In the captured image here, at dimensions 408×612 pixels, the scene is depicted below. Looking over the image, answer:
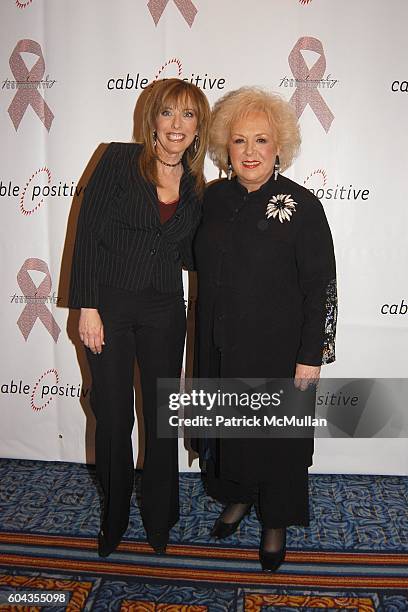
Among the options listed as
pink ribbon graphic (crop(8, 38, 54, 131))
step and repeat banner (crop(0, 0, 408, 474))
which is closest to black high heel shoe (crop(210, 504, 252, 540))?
step and repeat banner (crop(0, 0, 408, 474))

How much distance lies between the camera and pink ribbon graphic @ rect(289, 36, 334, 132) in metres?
2.43

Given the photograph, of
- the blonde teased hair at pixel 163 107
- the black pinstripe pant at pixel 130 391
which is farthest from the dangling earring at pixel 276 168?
the black pinstripe pant at pixel 130 391

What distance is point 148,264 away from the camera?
1.88 m

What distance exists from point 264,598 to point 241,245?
1.27 m

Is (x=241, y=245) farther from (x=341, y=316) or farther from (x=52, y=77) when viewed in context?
(x=52, y=77)

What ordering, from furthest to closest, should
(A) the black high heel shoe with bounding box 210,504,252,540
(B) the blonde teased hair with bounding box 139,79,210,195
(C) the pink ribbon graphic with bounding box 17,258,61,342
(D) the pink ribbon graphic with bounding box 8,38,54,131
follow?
(C) the pink ribbon graphic with bounding box 17,258,61,342
(D) the pink ribbon graphic with bounding box 8,38,54,131
(A) the black high heel shoe with bounding box 210,504,252,540
(B) the blonde teased hair with bounding box 139,79,210,195

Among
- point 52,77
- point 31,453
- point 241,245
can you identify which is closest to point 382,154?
point 241,245

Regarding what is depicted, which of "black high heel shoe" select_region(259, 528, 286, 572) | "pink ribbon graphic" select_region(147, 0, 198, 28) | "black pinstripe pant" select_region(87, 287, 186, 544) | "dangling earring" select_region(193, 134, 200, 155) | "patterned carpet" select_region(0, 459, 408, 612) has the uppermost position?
"pink ribbon graphic" select_region(147, 0, 198, 28)

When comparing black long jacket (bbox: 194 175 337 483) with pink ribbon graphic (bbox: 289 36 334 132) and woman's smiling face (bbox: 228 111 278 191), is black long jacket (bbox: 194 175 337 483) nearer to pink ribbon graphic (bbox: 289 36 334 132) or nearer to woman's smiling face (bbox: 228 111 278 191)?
woman's smiling face (bbox: 228 111 278 191)

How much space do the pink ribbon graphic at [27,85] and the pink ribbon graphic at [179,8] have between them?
58cm

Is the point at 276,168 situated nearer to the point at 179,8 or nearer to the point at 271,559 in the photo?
the point at 179,8

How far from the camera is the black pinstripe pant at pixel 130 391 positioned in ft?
6.28

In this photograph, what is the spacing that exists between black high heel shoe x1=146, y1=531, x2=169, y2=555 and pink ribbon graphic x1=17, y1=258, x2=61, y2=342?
3.84 feet

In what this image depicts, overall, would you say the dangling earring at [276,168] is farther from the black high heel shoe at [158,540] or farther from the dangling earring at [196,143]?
the black high heel shoe at [158,540]
